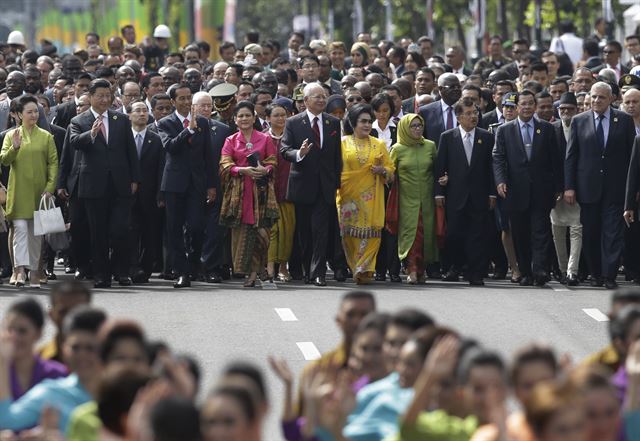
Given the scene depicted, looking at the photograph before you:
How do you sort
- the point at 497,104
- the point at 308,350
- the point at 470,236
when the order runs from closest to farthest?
the point at 308,350 → the point at 470,236 → the point at 497,104

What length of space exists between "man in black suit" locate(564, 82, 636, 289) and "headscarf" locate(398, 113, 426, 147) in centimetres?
154

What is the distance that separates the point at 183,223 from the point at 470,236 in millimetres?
2983

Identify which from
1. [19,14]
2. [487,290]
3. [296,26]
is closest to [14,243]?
[487,290]

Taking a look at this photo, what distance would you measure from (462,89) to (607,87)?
2.10m

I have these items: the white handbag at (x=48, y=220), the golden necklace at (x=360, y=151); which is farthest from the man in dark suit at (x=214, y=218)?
the white handbag at (x=48, y=220)

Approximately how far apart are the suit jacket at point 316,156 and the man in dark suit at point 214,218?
81 cm

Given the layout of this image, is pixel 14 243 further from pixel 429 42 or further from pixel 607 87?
pixel 429 42

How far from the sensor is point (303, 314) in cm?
1775

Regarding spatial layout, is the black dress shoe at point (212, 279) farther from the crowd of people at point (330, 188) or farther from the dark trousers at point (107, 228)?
the dark trousers at point (107, 228)

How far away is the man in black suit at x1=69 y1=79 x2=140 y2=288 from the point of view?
20.1 meters

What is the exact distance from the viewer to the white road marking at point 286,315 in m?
17.4

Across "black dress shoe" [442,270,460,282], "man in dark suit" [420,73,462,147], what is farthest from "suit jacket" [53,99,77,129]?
"black dress shoe" [442,270,460,282]

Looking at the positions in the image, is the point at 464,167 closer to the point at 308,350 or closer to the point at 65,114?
the point at 65,114

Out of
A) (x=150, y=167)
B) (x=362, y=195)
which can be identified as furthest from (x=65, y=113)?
(x=362, y=195)
